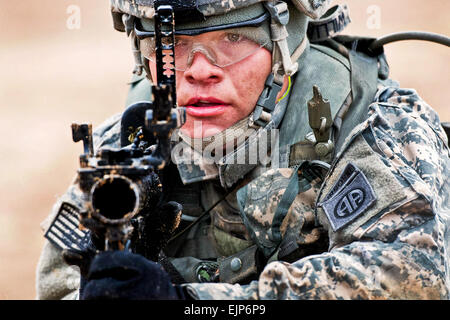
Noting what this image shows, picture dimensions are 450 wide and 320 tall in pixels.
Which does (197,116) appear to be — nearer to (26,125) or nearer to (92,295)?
(92,295)

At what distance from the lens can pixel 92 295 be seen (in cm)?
354

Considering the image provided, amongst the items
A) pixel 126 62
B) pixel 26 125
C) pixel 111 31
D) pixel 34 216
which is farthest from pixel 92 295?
pixel 111 31

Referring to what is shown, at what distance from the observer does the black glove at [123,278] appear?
3541 millimetres

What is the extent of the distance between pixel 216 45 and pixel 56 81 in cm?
743

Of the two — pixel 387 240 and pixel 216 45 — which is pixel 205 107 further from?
pixel 387 240

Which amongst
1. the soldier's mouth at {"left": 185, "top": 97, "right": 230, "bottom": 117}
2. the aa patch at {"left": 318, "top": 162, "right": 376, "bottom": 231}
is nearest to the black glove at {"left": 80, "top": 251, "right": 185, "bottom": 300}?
the aa patch at {"left": 318, "top": 162, "right": 376, "bottom": 231}

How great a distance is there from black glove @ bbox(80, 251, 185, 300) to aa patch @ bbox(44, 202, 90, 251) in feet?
5.43

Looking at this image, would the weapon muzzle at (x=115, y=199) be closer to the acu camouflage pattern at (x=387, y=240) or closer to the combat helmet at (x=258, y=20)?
the acu camouflage pattern at (x=387, y=240)

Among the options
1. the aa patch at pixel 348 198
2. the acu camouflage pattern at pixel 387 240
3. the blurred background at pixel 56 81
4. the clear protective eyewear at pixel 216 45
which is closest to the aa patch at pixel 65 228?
the clear protective eyewear at pixel 216 45

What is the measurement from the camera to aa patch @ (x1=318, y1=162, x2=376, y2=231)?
4293 millimetres

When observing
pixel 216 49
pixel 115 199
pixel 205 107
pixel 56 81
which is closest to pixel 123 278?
pixel 115 199

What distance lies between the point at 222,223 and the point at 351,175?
1.05m

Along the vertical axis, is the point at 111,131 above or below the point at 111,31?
above

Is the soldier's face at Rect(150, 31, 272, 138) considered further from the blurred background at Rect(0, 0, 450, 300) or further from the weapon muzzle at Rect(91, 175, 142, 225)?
the blurred background at Rect(0, 0, 450, 300)
